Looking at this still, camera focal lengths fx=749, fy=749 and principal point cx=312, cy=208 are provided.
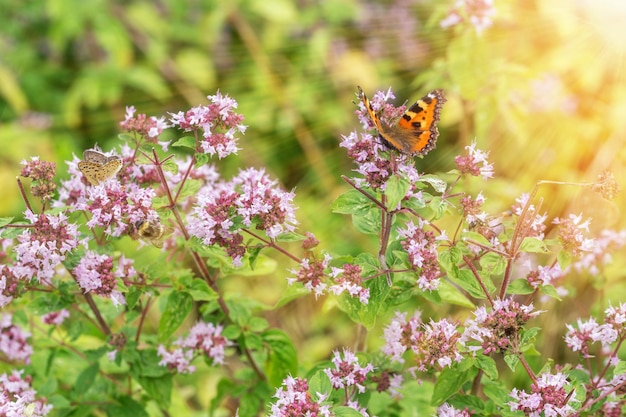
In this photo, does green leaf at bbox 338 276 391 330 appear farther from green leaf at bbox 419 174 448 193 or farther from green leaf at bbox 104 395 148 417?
green leaf at bbox 104 395 148 417

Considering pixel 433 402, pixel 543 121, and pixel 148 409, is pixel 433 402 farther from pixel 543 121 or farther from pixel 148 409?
pixel 543 121

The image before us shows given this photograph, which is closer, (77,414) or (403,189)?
(403,189)

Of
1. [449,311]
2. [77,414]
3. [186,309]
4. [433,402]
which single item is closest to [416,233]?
[433,402]

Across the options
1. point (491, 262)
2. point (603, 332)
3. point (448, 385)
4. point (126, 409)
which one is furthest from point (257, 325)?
point (603, 332)

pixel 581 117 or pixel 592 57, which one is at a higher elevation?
pixel 592 57

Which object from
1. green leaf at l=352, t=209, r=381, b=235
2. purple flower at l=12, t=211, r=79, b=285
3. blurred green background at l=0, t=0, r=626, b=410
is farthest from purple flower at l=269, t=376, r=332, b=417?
blurred green background at l=0, t=0, r=626, b=410
